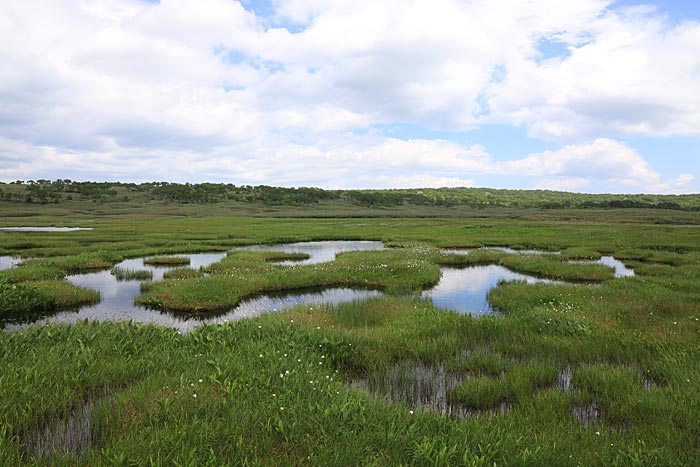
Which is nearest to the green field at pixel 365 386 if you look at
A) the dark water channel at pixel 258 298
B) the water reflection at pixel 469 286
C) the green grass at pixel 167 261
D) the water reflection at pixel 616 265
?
the dark water channel at pixel 258 298

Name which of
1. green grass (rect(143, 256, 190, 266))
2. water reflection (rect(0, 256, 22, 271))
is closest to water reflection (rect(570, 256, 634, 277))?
green grass (rect(143, 256, 190, 266))

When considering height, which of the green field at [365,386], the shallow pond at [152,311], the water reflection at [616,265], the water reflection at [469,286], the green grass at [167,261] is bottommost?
the green grass at [167,261]

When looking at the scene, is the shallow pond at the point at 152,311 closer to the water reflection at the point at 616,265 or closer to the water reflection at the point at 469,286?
the water reflection at the point at 469,286

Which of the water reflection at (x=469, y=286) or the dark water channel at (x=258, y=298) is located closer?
the dark water channel at (x=258, y=298)

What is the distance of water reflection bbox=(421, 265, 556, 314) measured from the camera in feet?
55.5

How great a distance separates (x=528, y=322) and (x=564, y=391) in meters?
4.78

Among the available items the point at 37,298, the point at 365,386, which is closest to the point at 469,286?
the point at 365,386

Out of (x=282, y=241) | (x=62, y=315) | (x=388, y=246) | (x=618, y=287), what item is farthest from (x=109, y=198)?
(x=618, y=287)

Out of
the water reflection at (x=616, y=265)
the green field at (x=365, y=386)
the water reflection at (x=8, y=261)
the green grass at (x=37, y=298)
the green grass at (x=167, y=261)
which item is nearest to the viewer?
the green field at (x=365, y=386)

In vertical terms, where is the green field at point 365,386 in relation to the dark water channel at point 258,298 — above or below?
above

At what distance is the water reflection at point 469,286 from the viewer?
16.9 m

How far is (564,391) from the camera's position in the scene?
8133 millimetres

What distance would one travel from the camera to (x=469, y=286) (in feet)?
69.2

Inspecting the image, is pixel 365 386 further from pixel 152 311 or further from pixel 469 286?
pixel 469 286
